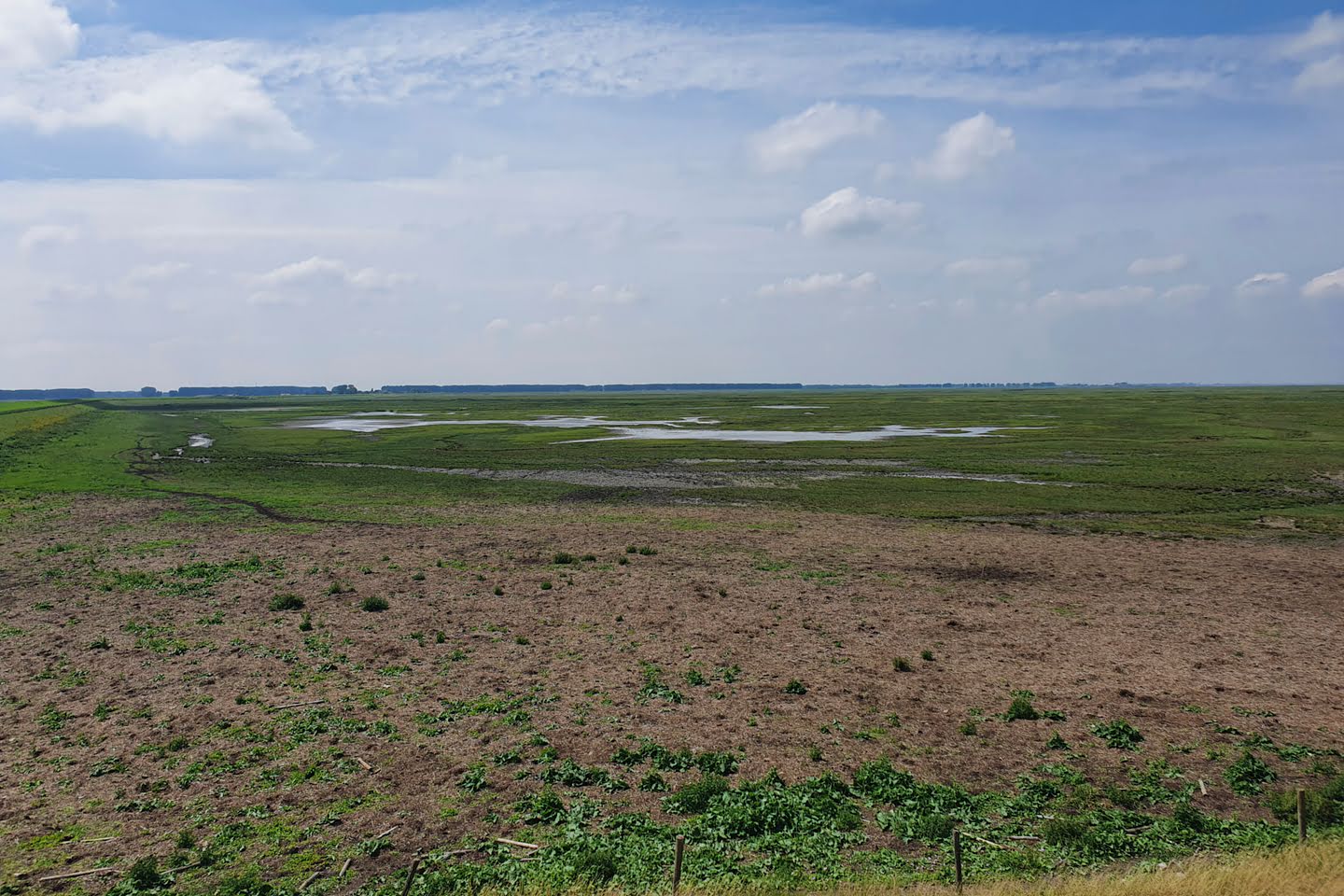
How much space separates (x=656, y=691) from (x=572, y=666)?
301 centimetres

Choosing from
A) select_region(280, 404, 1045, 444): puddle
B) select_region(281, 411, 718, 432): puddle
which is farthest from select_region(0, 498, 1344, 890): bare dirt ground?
select_region(281, 411, 718, 432): puddle

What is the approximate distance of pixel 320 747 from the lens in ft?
52.6

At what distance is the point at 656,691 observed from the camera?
19.1 metres

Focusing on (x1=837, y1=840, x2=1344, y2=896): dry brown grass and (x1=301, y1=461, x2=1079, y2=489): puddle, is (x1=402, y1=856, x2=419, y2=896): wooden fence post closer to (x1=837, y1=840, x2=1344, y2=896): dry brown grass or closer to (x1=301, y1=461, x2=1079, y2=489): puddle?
(x1=837, y1=840, x2=1344, y2=896): dry brown grass

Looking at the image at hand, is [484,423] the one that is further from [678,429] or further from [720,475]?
[720,475]

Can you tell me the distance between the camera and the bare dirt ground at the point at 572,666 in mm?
14445

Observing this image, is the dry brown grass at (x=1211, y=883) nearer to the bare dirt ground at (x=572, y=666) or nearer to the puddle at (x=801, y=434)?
the bare dirt ground at (x=572, y=666)

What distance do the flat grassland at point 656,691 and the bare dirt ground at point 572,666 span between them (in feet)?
0.37

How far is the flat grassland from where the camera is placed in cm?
1279

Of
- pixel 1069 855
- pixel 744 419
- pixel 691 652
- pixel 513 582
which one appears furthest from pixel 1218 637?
pixel 744 419

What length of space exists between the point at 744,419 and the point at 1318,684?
114747 millimetres

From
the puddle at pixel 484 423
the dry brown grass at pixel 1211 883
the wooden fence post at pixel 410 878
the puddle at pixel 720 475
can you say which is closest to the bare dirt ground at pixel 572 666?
the wooden fence post at pixel 410 878

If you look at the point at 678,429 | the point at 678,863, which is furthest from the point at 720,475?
the point at 678,863

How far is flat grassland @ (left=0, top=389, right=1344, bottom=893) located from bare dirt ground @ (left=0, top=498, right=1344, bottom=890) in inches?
4.4
